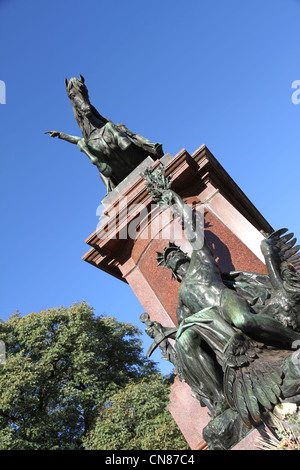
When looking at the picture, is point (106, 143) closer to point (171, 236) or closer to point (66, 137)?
point (66, 137)

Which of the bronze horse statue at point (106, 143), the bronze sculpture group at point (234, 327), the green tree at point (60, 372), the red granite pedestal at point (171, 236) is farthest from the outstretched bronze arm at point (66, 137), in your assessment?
the green tree at point (60, 372)

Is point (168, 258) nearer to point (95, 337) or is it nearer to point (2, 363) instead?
point (2, 363)

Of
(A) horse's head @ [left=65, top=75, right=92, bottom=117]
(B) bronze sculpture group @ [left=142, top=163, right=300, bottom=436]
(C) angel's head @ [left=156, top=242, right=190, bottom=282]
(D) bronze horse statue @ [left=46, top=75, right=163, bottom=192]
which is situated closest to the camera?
(B) bronze sculpture group @ [left=142, top=163, right=300, bottom=436]

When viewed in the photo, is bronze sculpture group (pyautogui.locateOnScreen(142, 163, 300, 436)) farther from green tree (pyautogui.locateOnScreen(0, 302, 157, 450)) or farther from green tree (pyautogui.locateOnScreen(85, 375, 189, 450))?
A: green tree (pyautogui.locateOnScreen(0, 302, 157, 450))

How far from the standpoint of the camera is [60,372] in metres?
19.5

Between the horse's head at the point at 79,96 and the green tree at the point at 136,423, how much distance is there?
466 inches

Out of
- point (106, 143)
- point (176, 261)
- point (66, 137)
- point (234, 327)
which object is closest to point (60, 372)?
point (66, 137)

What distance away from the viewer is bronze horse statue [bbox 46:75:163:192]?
24.5 feet

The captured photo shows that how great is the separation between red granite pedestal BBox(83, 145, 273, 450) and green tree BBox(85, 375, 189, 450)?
10.6m

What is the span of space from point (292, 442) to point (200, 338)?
1328 mm

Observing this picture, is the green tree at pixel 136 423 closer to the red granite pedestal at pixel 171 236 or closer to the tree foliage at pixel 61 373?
the tree foliage at pixel 61 373

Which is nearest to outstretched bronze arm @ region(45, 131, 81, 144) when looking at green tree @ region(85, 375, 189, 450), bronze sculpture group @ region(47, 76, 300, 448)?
bronze sculpture group @ region(47, 76, 300, 448)

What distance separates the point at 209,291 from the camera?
4535 millimetres
